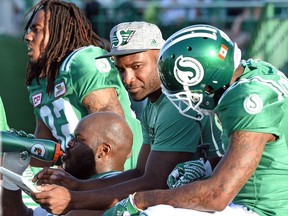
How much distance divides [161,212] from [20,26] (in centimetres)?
1044

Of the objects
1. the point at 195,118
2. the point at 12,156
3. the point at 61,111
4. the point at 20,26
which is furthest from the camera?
the point at 20,26

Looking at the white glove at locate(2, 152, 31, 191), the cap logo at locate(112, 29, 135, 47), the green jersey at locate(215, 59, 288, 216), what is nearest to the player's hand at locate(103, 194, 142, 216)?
the green jersey at locate(215, 59, 288, 216)

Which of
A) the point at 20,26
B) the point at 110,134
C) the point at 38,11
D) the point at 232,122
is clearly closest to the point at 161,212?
the point at 232,122

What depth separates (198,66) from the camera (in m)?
4.95

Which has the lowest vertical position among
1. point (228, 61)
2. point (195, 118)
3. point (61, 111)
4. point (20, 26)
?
point (20, 26)

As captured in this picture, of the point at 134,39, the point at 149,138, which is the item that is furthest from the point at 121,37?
the point at 149,138

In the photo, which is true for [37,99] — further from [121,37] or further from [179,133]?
[179,133]

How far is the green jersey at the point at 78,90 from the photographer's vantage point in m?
7.08

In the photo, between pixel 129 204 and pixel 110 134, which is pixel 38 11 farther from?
pixel 129 204

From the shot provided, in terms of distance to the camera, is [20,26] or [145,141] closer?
[145,141]

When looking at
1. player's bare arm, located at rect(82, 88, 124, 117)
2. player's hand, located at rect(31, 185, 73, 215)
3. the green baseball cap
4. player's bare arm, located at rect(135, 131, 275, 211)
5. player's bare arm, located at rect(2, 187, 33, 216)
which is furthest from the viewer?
player's bare arm, located at rect(82, 88, 124, 117)

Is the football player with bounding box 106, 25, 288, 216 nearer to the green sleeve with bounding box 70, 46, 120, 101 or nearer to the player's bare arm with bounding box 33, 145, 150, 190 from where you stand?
the player's bare arm with bounding box 33, 145, 150, 190

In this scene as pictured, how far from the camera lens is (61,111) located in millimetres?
7297

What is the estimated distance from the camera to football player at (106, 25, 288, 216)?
4.68m
